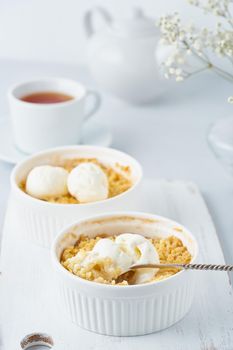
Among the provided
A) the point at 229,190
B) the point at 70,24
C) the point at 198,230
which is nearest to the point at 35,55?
the point at 70,24

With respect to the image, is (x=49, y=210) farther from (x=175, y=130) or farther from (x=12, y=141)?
(x=175, y=130)

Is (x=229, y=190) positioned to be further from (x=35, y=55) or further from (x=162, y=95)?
(x=35, y=55)

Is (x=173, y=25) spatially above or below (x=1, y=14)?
above

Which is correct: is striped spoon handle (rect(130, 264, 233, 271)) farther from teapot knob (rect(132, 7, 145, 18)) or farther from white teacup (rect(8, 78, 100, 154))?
teapot knob (rect(132, 7, 145, 18))

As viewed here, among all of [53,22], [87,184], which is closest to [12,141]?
[87,184]

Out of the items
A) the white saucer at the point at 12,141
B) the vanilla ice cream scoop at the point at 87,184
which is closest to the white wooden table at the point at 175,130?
the white saucer at the point at 12,141

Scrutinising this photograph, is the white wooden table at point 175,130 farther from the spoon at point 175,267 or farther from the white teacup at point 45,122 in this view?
the spoon at point 175,267
